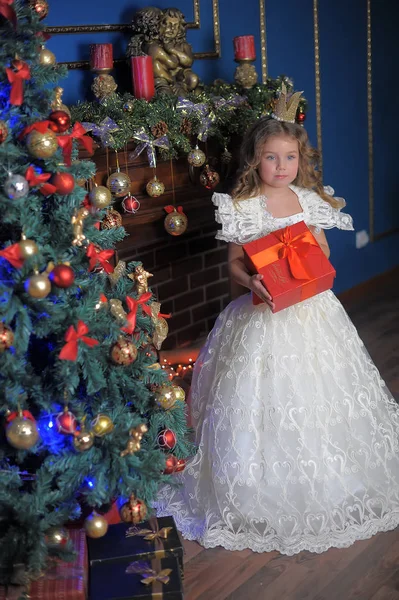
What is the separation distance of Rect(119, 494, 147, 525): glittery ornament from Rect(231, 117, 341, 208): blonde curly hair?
1.18 m

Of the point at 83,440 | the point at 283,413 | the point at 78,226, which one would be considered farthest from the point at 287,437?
the point at 78,226

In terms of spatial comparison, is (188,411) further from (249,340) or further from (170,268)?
(170,268)

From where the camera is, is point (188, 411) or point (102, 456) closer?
point (102, 456)

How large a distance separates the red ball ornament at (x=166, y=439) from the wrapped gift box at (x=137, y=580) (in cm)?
33

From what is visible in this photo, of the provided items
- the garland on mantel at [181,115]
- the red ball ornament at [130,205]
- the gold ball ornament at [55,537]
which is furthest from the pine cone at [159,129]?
the gold ball ornament at [55,537]

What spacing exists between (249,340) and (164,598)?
3.11 feet

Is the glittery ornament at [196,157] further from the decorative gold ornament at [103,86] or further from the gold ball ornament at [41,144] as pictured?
the gold ball ornament at [41,144]

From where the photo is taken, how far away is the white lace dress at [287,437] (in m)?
2.44

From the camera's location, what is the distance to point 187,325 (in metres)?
3.81

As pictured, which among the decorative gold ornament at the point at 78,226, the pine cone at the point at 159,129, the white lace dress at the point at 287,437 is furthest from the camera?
the pine cone at the point at 159,129

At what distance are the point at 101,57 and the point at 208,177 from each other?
730 mm

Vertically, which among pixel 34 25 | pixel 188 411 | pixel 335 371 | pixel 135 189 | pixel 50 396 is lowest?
pixel 188 411

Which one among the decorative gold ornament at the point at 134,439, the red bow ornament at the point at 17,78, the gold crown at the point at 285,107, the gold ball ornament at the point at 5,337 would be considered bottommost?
the decorative gold ornament at the point at 134,439

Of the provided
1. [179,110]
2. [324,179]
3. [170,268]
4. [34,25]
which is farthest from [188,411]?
[324,179]
